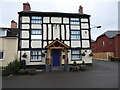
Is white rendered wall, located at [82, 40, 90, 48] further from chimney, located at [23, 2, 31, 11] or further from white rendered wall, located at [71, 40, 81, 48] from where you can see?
chimney, located at [23, 2, 31, 11]

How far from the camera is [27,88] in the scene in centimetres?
712

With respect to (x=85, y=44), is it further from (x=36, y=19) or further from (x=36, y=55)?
(x=36, y=19)

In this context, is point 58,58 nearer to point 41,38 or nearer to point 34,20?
point 41,38

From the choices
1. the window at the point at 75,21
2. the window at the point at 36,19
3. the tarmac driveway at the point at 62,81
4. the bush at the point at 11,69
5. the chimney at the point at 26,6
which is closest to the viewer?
the tarmac driveway at the point at 62,81

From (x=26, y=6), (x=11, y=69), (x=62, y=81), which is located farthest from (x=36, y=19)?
(x=62, y=81)

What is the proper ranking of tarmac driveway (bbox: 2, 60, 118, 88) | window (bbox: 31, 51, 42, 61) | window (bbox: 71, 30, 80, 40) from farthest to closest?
window (bbox: 71, 30, 80, 40) < window (bbox: 31, 51, 42, 61) < tarmac driveway (bbox: 2, 60, 118, 88)

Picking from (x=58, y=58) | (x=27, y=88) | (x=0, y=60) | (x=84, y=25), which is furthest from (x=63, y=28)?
(x=27, y=88)

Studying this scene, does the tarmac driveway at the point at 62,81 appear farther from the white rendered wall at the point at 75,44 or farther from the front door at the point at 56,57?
the white rendered wall at the point at 75,44

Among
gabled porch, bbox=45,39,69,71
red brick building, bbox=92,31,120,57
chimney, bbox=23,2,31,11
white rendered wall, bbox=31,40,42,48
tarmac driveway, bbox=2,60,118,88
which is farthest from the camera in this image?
red brick building, bbox=92,31,120,57

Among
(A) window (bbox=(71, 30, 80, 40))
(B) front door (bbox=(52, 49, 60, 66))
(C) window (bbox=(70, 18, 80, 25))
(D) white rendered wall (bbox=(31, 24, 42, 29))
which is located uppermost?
(C) window (bbox=(70, 18, 80, 25))

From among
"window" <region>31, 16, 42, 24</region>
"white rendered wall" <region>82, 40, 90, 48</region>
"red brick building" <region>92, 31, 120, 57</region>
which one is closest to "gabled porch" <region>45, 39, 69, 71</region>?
"white rendered wall" <region>82, 40, 90, 48</region>

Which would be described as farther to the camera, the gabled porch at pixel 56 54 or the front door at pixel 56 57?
the front door at pixel 56 57

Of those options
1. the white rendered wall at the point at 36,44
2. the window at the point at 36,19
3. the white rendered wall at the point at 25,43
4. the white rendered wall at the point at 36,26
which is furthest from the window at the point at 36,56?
the window at the point at 36,19

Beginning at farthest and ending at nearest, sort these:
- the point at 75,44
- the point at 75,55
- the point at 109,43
Result: the point at 109,43 → the point at 75,44 → the point at 75,55
